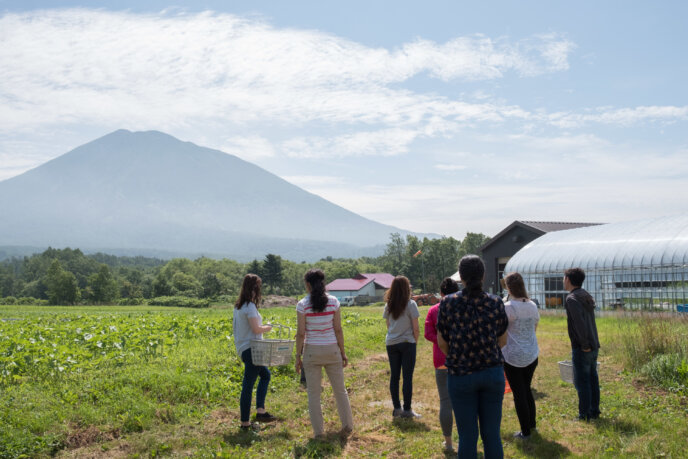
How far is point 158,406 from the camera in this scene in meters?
8.24

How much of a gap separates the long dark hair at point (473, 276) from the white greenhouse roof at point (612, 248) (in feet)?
67.8

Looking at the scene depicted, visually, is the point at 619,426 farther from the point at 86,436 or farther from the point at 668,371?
the point at 86,436

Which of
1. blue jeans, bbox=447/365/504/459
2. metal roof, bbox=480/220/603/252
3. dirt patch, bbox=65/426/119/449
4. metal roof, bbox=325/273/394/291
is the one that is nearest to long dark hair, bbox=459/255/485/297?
blue jeans, bbox=447/365/504/459

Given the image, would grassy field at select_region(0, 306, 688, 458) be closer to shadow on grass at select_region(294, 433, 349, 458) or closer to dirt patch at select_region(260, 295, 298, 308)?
shadow on grass at select_region(294, 433, 349, 458)

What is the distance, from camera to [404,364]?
802 cm

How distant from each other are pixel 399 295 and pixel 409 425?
178 centimetres

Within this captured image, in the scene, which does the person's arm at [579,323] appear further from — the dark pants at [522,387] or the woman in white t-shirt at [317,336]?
the woman in white t-shirt at [317,336]

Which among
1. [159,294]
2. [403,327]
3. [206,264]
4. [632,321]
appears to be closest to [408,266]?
[159,294]

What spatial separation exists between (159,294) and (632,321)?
77142 mm

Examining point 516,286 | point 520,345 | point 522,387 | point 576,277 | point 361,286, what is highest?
point 576,277

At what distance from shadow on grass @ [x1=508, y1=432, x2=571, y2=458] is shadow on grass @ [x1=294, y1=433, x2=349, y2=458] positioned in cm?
209

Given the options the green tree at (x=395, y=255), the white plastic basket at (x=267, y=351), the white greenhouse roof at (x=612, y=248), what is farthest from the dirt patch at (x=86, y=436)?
the green tree at (x=395, y=255)

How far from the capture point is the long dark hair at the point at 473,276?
4.86 metres

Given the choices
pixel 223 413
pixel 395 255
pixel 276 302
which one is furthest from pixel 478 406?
pixel 395 255
